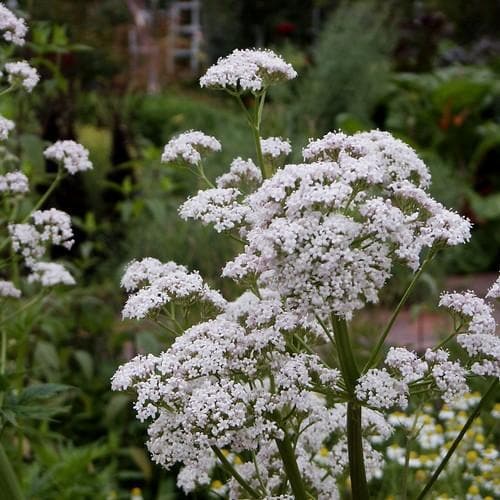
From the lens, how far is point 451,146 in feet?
31.8

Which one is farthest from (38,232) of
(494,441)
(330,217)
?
(494,441)

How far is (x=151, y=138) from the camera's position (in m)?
13.3

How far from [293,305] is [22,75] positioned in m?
1.36

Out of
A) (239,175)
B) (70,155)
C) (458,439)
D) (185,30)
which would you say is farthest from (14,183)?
(185,30)

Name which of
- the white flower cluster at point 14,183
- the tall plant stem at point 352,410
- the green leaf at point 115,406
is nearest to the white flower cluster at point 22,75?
the white flower cluster at point 14,183

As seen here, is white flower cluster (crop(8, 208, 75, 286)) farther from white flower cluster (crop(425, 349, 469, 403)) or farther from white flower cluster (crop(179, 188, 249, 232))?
white flower cluster (crop(425, 349, 469, 403))

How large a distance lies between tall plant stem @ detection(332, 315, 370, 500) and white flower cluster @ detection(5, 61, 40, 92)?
1.29 metres

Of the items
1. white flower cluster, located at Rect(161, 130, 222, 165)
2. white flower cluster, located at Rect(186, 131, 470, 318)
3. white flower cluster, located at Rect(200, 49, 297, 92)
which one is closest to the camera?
white flower cluster, located at Rect(186, 131, 470, 318)

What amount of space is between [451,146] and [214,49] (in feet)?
40.0

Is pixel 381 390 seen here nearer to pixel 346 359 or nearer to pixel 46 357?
pixel 346 359

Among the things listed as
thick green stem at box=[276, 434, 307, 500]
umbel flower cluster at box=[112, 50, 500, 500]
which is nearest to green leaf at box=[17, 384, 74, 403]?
umbel flower cluster at box=[112, 50, 500, 500]

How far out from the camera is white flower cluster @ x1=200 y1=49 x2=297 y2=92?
1944 mm

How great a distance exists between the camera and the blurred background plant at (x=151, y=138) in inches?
149

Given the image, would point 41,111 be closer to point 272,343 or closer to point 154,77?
point 272,343
